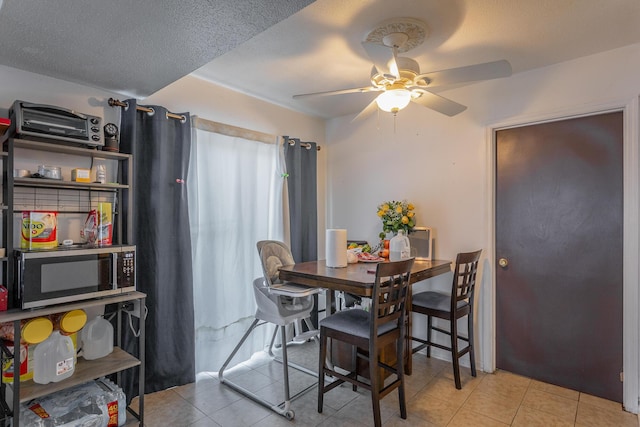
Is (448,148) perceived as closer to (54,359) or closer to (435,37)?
(435,37)

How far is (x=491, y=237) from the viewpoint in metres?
2.83

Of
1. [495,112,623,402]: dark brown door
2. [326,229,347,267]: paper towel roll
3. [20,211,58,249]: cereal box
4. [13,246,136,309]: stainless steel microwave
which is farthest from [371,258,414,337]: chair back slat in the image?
[20,211,58,249]: cereal box

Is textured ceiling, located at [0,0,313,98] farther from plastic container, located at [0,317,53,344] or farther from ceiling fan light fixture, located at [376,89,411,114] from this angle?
plastic container, located at [0,317,53,344]

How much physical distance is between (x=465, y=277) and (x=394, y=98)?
57.8 inches

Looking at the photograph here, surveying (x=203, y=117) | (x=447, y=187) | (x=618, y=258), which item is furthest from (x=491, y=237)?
(x=203, y=117)

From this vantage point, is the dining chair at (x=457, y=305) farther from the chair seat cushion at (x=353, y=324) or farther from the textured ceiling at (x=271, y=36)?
the textured ceiling at (x=271, y=36)

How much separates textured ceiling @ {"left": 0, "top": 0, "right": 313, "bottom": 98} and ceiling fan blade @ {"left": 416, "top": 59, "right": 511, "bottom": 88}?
972 millimetres

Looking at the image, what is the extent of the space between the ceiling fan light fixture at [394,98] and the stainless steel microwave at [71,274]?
71.1 inches

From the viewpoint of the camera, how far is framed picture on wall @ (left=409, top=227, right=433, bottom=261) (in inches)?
120

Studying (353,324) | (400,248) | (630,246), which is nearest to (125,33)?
(353,324)

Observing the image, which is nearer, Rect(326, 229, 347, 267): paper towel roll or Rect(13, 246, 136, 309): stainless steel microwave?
Rect(13, 246, 136, 309): stainless steel microwave

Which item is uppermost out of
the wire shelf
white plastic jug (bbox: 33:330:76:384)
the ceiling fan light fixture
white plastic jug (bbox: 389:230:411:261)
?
the ceiling fan light fixture

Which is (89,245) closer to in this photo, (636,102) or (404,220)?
(404,220)

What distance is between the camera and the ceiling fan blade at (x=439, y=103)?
7.11 feet
